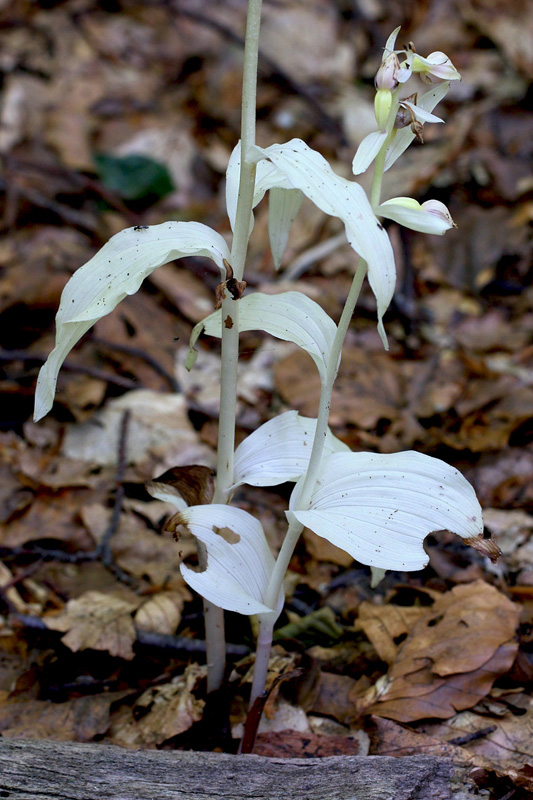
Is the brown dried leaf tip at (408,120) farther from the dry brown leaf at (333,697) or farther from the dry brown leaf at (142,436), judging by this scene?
the dry brown leaf at (142,436)

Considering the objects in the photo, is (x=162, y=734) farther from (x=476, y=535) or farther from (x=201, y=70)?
(x=201, y=70)

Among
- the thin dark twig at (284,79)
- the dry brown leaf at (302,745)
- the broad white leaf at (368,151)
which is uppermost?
the thin dark twig at (284,79)

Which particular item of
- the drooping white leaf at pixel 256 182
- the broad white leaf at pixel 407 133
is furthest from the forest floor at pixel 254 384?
the broad white leaf at pixel 407 133

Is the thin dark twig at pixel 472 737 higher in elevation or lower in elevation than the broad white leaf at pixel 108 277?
lower

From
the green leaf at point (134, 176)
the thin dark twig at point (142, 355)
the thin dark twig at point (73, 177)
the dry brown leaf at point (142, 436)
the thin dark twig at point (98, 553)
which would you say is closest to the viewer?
the thin dark twig at point (98, 553)

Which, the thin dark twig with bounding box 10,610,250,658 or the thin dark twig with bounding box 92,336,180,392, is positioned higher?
the thin dark twig with bounding box 92,336,180,392

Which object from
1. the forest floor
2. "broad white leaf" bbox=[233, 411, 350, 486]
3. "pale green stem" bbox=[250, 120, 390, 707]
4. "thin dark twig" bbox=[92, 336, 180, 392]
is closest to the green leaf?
the forest floor

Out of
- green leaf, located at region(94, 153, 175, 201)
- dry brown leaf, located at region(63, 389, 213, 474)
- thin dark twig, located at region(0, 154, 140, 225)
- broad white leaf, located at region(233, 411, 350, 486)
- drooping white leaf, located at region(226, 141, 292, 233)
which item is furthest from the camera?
green leaf, located at region(94, 153, 175, 201)

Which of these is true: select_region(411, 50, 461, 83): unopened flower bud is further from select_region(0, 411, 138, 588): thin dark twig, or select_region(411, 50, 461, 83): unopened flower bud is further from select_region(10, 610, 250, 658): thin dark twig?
select_region(0, 411, 138, 588): thin dark twig
